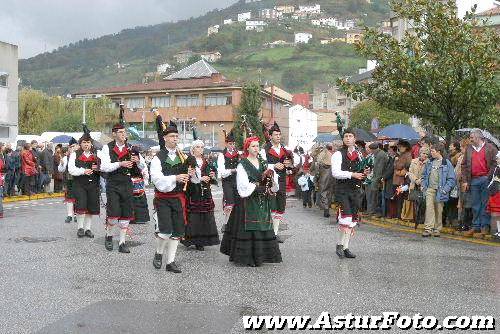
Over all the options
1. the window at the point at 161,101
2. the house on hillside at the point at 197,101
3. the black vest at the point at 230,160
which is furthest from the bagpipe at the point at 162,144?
the window at the point at 161,101

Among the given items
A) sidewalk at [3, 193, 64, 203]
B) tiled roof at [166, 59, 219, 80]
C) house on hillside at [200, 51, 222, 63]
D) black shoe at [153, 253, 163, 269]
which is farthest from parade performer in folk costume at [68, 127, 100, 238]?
house on hillside at [200, 51, 222, 63]

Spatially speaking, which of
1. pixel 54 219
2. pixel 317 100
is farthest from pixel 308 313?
pixel 317 100

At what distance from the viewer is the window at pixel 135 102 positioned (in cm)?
8081

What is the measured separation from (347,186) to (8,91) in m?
35.6

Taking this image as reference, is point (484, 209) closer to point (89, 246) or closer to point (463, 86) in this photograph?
point (463, 86)

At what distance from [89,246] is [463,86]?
9931 millimetres

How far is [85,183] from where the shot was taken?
13516mm

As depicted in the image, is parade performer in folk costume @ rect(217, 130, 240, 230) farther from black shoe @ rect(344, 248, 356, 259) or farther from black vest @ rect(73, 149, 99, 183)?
black shoe @ rect(344, 248, 356, 259)

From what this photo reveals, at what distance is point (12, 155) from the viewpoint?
24.1 metres

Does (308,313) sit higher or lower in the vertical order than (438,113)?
lower

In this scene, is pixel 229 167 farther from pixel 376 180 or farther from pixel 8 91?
pixel 8 91

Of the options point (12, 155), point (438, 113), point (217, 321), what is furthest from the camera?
point (12, 155)

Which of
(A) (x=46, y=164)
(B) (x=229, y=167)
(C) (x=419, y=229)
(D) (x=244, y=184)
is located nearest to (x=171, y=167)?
(D) (x=244, y=184)

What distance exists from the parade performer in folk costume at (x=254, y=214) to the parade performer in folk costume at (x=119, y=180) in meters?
2.26
